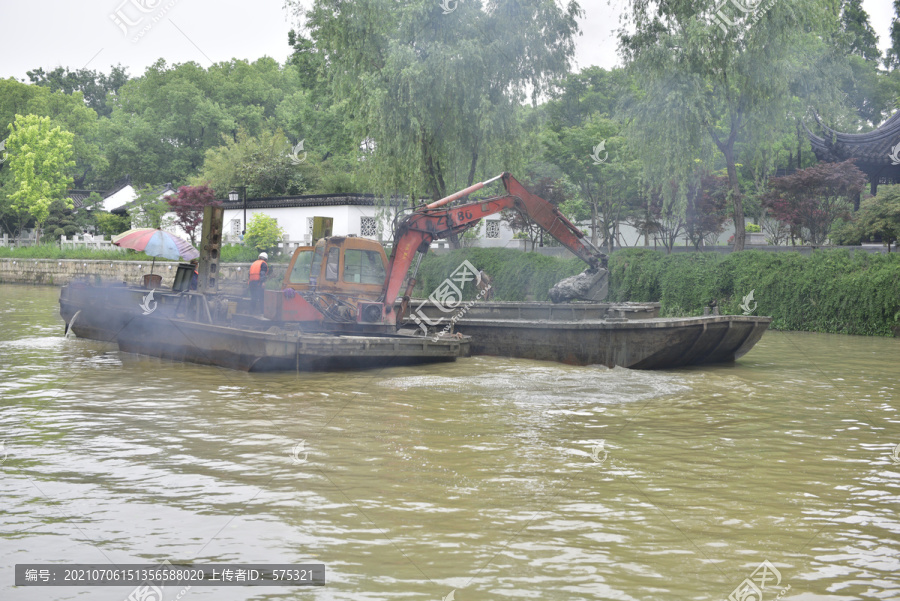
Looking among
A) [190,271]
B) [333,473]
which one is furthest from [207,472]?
[190,271]

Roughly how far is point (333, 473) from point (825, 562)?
4.58 meters

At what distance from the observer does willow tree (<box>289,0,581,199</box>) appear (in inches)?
1133

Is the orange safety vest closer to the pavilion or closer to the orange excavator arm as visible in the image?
the orange excavator arm

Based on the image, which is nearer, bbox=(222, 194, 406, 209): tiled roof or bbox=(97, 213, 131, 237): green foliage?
bbox=(222, 194, 406, 209): tiled roof

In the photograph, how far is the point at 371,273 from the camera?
60.8 ft

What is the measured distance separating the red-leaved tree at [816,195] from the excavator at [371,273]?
15412 millimetres

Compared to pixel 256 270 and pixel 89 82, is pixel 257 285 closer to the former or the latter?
pixel 256 270

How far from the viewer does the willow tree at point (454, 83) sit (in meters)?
28.8

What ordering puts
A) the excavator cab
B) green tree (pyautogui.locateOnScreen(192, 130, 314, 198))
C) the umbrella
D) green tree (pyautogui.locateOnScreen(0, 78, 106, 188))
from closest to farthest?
the excavator cab, the umbrella, green tree (pyautogui.locateOnScreen(192, 130, 314, 198)), green tree (pyautogui.locateOnScreen(0, 78, 106, 188))

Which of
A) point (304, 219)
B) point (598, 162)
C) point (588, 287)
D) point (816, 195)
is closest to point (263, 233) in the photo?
point (304, 219)

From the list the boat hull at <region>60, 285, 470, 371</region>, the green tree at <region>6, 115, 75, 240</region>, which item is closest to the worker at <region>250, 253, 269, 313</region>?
the boat hull at <region>60, 285, 470, 371</region>

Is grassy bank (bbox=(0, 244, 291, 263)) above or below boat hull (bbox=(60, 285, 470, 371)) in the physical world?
above

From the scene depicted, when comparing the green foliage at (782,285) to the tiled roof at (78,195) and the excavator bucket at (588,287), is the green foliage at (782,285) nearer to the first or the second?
the excavator bucket at (588,287)

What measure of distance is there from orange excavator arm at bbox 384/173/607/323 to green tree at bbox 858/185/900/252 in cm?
1228
